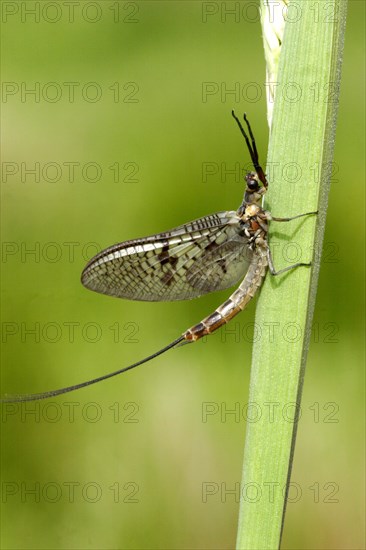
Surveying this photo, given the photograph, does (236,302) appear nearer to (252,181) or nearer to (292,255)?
(252,181)

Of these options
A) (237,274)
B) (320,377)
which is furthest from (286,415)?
(320,377)

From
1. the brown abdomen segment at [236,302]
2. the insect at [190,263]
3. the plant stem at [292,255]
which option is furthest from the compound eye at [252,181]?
the plant stem at [292,255]

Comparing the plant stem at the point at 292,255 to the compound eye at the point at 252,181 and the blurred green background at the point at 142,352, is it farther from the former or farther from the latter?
the blurred green background at the point at 142,352

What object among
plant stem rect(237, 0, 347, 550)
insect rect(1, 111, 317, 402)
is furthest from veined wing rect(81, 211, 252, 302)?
plant stem rect(237, 0, 347, 550)

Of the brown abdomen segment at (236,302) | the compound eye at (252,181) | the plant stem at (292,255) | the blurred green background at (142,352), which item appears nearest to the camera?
the plant stem at (292,255)

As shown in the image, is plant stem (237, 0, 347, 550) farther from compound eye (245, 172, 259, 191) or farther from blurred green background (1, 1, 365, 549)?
blurred green background (1, 1, 365, 549)
